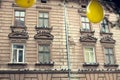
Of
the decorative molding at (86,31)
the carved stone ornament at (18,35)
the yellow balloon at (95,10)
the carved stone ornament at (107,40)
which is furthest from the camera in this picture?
the carved stone ornament at (107,40)

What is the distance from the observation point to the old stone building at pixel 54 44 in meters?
14.4

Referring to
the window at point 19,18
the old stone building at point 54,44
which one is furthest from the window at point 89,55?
the window at point 19,18

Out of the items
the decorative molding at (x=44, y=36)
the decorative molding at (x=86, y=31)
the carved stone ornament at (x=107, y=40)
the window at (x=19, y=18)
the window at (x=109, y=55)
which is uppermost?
the window at (x=19, y=18)

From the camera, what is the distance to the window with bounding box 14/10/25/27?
15391mm

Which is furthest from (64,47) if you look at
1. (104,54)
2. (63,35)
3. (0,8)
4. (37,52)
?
(0,8)

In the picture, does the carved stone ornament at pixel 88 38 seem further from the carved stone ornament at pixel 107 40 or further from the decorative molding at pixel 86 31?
the carved stone ornament at pixel 107 40

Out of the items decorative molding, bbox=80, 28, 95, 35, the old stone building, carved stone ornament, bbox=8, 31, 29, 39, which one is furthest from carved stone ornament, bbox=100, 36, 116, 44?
carved stone ornament, bbox=8, 31, 29, 39

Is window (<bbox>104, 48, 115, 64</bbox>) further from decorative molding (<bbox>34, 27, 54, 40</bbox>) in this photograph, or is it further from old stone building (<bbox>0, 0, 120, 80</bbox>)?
decorative molding (<bbox>34, 27, 54, 40</bbox>)

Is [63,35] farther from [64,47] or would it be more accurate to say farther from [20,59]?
[20,59]

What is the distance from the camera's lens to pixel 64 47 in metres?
15.5

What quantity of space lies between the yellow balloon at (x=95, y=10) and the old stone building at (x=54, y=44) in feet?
39.0

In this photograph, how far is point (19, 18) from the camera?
1562 centimetres

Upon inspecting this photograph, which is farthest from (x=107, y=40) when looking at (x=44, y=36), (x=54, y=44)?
(x=44, y=36)

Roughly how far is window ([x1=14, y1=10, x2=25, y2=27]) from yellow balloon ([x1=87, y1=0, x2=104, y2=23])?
13.4m
